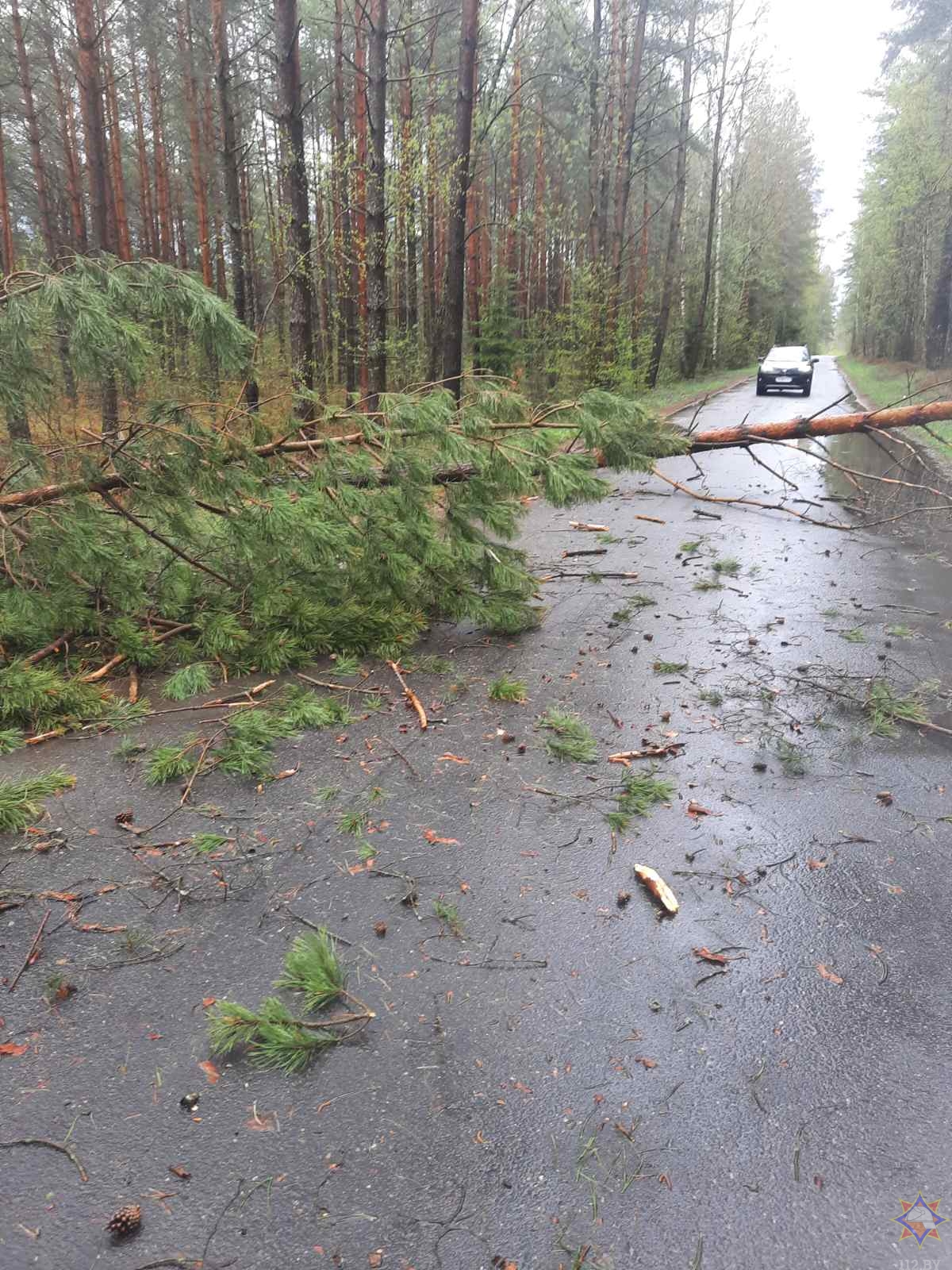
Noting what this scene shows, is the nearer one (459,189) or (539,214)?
(459,189)

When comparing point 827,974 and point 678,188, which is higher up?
point 678,188

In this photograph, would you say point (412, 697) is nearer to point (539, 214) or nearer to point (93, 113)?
point (93, 113)

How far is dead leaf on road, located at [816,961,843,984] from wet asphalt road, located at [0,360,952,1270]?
1cm

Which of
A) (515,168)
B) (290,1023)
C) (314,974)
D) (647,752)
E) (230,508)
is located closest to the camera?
(290,1023)

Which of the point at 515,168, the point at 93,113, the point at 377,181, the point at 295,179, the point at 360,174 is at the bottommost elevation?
the point at 295,179

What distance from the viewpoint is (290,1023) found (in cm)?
230

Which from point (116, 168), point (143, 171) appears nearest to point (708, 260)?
point (143, 171)

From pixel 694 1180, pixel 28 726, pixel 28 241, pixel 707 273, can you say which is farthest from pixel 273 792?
pixel 707 273

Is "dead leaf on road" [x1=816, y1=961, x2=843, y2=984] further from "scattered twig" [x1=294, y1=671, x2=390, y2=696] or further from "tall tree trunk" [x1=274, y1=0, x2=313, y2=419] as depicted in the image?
"tall tree trunk" [x1=274, y1=0, x2=313, y2=419]

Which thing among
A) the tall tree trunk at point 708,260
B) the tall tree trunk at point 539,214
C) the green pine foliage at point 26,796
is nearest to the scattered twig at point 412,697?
the green pine foliage at point 26,796

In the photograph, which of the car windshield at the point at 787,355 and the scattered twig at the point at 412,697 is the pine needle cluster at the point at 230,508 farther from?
the car windshield at the point at 787,355

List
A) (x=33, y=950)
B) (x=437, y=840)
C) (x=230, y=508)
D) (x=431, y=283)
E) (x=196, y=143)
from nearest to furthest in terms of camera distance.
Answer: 1. (x=33, y=950)
2. (x=437, y=840)
3. (x=230, y=508)
4. (x=196, y=143)
5. (x=431, y=283)

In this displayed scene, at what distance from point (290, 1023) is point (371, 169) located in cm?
1234

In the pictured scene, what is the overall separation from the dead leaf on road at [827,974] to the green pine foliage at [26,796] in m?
3.24
